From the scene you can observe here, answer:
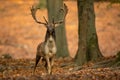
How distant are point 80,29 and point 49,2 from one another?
5759mm

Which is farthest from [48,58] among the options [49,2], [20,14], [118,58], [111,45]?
[20,14]

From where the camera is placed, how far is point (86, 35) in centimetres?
1962

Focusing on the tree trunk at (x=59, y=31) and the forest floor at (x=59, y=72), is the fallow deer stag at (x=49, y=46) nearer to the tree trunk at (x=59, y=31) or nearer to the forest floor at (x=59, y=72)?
the forest floor at (x=59, y=72)

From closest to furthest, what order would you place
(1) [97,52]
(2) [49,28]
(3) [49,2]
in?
(2) [49,28], (1) [97,52], (3) [49,2]

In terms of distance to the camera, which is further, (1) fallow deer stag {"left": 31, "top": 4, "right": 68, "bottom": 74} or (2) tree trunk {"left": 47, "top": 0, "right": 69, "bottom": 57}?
(2) tree trunk {"left": 47, "top": 0, "right": 69, "bottom": 57}

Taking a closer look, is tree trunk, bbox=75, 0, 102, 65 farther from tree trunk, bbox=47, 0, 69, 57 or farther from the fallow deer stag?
tree trunk, bbox=47, 0, 69, 57

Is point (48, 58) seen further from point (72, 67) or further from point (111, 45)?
point (111, 45)

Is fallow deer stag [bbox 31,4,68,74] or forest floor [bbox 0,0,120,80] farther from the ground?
fallow deer stag [bbox 31,4,68,74]

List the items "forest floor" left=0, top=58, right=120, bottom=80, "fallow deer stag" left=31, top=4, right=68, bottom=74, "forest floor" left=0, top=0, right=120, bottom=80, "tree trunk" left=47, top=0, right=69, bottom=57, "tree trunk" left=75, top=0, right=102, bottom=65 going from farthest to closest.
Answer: "tree trunk" left=47, top=0, right=69, bottom=57 < "forest floor" left=0, top=0, right=120, bottom=80 < "tree trunk" left=75, top=0, right=102, bottom=65 < "fallow deer stag" left=31, top=4, right=68, bottom=74 < "forest floor" left=0, top=58, right=120, bottom=80

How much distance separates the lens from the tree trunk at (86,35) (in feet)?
63.4

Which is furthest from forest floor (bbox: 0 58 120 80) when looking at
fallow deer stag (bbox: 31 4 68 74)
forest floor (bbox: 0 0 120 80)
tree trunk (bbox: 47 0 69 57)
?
tree trunk (bbox: 47 0 69 57)

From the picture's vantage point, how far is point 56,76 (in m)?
15.9

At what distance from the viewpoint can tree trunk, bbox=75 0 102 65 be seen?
19.3 metres

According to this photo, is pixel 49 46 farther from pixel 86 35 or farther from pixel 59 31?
pixel 59 31
